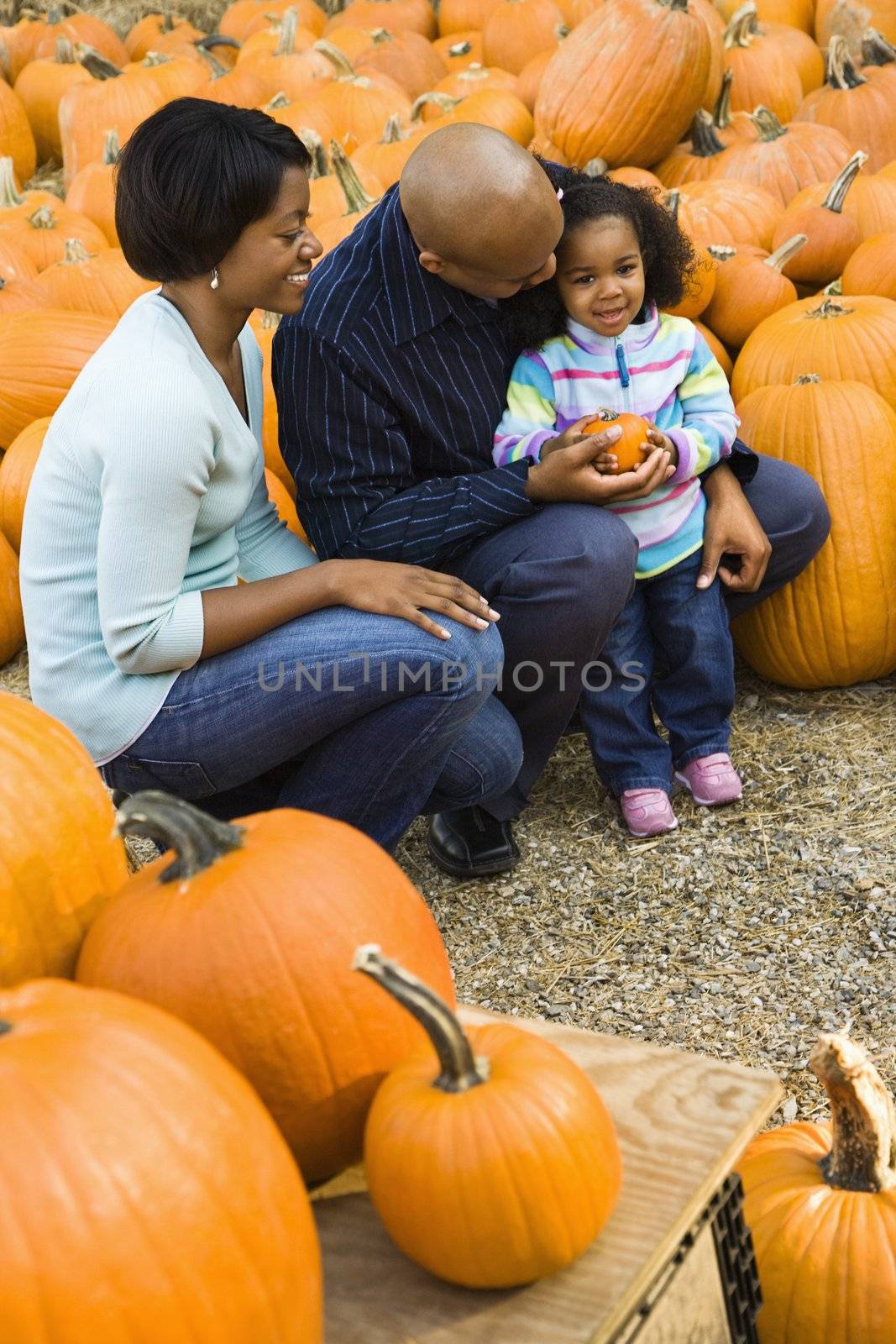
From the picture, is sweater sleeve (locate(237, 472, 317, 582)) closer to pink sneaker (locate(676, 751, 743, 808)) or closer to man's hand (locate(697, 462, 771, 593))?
man's hand (locate(697, 462, 771, 593))

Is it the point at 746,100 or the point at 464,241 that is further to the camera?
the point at 746,100

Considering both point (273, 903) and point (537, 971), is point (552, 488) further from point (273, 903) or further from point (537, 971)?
point (273, 903)

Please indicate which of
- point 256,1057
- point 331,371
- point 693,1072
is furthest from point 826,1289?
point 331,371

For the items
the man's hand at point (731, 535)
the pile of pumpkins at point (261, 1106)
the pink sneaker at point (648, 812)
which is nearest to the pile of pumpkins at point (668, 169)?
the man's hand at point (731, 535)

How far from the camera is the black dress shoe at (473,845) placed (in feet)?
9.34

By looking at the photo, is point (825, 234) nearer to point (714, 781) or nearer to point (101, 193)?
point (714, 781)

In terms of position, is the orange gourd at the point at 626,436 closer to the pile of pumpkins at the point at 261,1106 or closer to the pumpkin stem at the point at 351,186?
the pile of pumpkins at the point at 261,1106

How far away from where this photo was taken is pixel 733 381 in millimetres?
3688

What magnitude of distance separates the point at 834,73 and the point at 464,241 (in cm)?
365

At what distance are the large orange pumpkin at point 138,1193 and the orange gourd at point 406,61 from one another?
6.51 m

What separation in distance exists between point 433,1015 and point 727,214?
3.77m

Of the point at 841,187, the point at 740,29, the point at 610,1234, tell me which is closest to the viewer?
the point at 610,1234

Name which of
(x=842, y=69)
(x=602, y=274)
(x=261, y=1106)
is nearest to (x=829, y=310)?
(x=602, y=274)

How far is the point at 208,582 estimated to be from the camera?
232 centimetres
